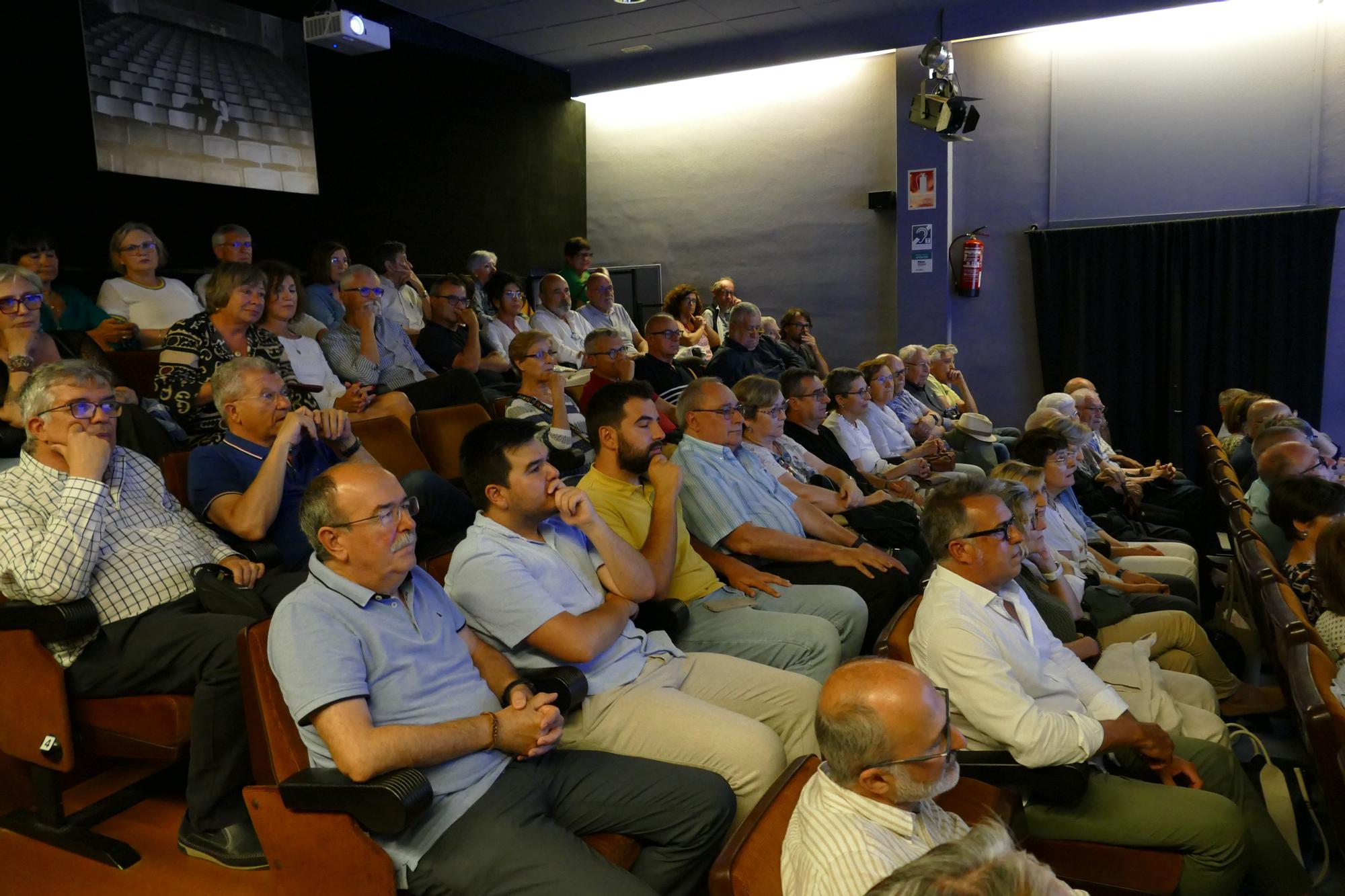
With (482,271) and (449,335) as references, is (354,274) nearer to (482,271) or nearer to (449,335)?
(449,335)

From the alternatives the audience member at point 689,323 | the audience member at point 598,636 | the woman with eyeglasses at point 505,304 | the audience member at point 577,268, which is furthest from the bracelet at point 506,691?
the audience member at point 577,268

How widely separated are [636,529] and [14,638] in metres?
1.53

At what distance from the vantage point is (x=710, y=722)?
6.77 ft

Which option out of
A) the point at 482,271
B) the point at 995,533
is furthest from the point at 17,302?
the point at 482,271

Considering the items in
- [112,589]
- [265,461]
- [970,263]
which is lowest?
[112,589]

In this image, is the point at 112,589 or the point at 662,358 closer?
the point at 112,589

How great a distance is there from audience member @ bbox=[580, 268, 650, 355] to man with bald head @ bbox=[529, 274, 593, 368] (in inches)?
13.6

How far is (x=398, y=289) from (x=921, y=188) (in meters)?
4.43

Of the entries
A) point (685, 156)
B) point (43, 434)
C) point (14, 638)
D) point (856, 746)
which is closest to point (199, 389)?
point (43, 434)

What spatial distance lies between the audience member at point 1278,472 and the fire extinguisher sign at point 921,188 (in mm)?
4491

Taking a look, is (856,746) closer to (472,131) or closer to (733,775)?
(733,775)

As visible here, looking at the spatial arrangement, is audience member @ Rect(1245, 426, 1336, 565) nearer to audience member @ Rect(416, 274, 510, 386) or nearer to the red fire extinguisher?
audience member @ Rect(416, 274, 510, 386)

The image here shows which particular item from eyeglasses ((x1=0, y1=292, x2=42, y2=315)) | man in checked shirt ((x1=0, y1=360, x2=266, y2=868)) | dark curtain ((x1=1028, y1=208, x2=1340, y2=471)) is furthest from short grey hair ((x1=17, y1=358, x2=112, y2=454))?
dark curtain ((x1=1028, y1=208, x2=1340, y2=471))

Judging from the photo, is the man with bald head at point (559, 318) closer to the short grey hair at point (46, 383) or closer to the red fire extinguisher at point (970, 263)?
the red fire extinguisher at point (970, 263)
